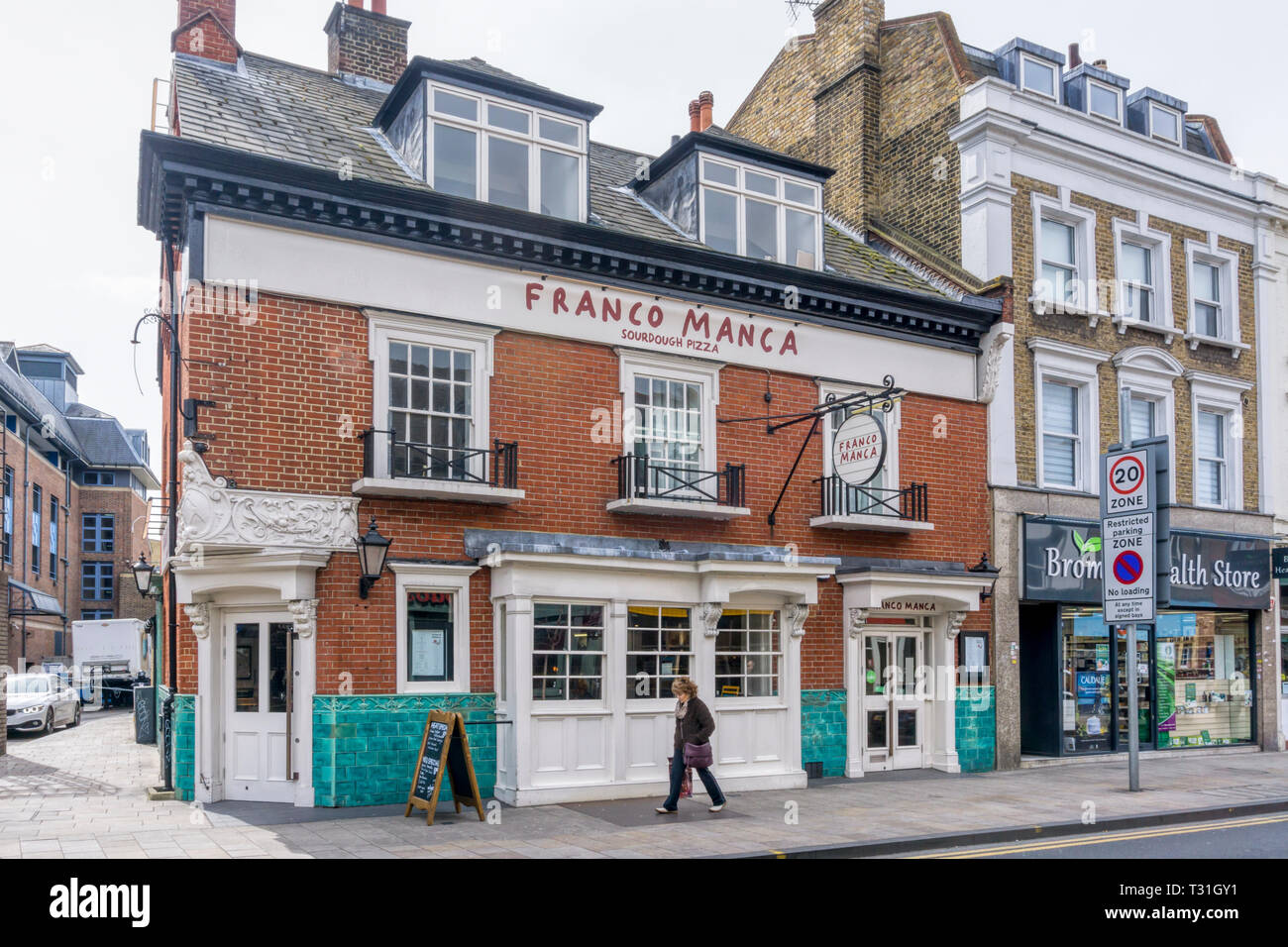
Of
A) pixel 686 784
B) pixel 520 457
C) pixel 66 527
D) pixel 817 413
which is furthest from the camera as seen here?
pixel 66 527

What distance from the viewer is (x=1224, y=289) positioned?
73.7ft

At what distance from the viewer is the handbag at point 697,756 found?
13.0 meters

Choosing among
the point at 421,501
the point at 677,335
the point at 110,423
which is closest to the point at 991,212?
the point at 677,335

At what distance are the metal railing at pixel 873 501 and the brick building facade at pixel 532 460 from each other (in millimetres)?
54

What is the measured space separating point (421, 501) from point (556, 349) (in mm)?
2879

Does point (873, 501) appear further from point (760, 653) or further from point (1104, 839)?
point (1104, 839)

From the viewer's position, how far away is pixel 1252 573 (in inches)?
864

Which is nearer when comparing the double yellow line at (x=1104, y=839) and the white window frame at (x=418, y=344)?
the double yellow line at (x=1104, y=839)

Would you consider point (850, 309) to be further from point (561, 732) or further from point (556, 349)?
Result: point (561, 732)

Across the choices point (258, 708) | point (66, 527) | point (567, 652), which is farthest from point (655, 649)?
point (66, 527)

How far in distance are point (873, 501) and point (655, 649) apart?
460 cm

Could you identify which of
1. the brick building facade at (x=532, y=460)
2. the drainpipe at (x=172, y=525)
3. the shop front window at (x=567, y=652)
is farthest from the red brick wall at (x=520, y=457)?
the drainpipe at (x=172, y=525)

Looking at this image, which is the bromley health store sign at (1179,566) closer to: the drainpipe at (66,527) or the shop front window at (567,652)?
the shop front window at (567,652)
